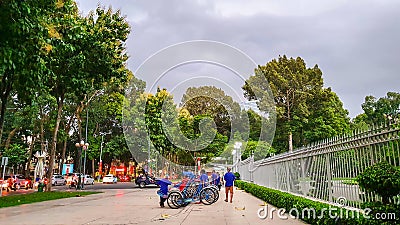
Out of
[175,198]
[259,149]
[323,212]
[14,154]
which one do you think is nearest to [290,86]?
[259,149]

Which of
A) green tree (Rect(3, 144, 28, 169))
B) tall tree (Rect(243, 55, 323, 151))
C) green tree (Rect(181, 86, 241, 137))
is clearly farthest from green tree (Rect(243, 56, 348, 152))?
green tree (Rect(3, 144, 28, 169))

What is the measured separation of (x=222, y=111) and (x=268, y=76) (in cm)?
558

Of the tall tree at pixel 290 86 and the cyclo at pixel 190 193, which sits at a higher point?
the tall tree at pixel 290 86

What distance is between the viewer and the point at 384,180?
4.57 meters

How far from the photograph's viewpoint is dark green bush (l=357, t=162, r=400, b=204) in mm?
4539

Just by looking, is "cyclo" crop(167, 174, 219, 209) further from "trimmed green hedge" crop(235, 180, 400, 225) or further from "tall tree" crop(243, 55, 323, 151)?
"tall tree" crop(243, 55, 323, 151)

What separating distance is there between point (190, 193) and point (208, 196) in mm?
883

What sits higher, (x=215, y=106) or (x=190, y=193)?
(x=215, y=106)

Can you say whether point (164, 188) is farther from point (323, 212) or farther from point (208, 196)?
point (323, 212)

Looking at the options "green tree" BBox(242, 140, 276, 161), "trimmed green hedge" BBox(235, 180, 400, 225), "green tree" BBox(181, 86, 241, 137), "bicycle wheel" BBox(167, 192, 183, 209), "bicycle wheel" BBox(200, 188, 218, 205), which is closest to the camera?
"trimmed green hedge" BBox(235, 180, 400, 225)

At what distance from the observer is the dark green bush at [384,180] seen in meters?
4.54

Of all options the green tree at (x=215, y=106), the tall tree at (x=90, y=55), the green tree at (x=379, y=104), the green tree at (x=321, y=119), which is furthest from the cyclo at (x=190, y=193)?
the green tree at (x=379, y=104)

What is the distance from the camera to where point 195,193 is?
13609mm

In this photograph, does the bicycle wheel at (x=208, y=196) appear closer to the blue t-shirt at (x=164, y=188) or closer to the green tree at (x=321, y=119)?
the blue t-shirt at (x=164, y=188)
